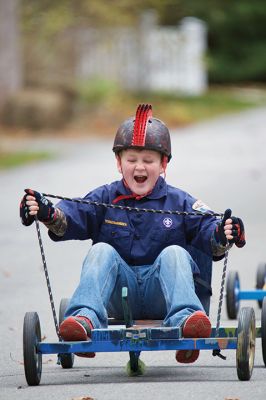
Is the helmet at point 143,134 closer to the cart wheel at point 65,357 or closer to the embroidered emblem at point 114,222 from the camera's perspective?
the embroidered emblem at point 114,222

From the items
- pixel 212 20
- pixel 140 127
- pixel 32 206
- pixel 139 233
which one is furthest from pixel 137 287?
pixel 212 20

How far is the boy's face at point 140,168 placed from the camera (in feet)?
22.1

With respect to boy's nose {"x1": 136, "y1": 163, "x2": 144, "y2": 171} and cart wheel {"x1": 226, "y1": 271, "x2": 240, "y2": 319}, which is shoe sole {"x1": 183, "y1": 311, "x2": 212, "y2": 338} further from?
cart wheel {"x1": 226, "y1": 271, "x2": 240, "y2": 319}

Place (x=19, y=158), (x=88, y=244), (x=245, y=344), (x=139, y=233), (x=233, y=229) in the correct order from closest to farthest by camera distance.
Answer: (x=245, y=344)
(x=233, y=229)
(x=139, y=233)
(x=88, y=244)
(x=19, y=158)

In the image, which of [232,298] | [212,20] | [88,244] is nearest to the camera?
[232,298]

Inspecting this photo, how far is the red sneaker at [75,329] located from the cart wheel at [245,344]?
0.68 metres

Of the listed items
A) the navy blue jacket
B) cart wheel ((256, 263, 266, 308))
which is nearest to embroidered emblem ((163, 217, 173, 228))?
the navy blue jacket

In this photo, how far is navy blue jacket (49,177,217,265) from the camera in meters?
6.68

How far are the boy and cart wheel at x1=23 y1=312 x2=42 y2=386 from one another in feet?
0.69

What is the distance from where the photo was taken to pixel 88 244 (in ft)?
40.1

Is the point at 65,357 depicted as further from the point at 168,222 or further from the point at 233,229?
the point at 233,229

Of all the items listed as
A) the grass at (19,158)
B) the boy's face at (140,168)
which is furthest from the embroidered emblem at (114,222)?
the grass at (19,158)

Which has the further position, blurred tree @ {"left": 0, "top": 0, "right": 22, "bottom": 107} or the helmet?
blurred tree @ {"left": 0, "top": 0, "right": 22, "bottom": 107}

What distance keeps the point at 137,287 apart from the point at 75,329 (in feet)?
1.86
